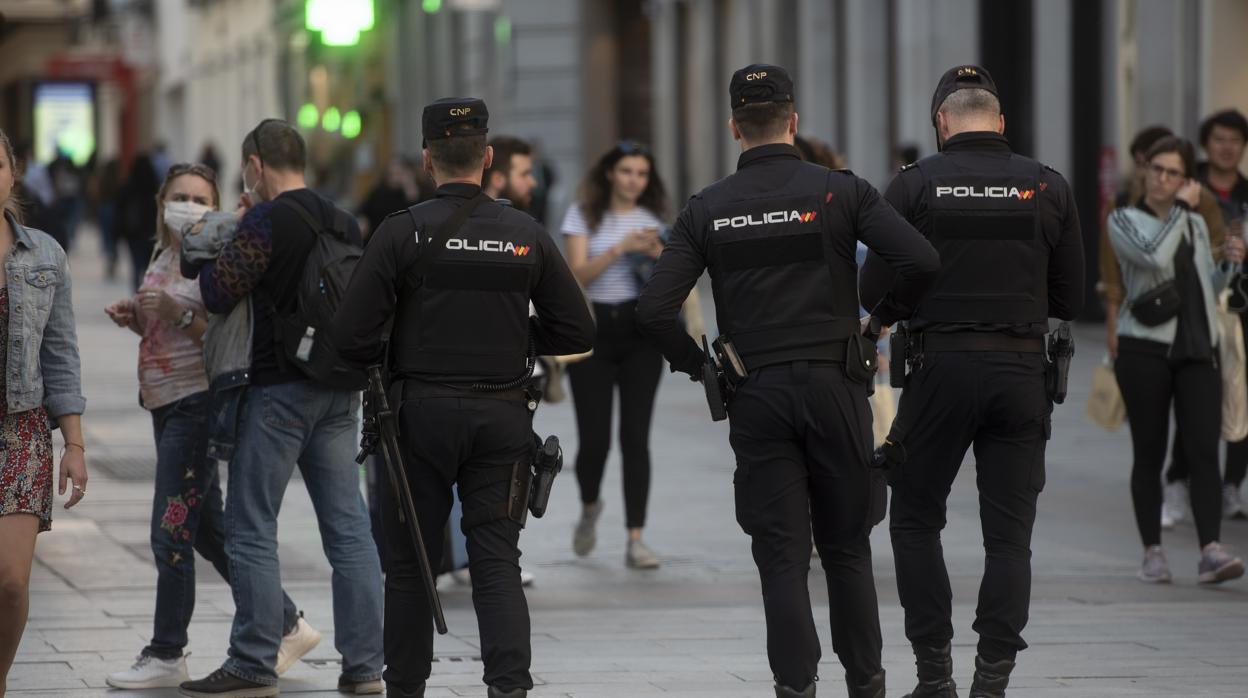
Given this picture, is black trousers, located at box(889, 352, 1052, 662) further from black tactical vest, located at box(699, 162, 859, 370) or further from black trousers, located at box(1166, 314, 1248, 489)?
black trousers, located at box(1166, 314, 1248, 489)

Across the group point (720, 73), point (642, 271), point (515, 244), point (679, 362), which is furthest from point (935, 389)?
point (720, 73)

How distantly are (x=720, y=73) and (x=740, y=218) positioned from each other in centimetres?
2394

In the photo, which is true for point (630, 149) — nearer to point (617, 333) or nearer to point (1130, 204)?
point (617, 333)

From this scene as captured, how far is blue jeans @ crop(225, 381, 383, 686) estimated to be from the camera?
6754mm

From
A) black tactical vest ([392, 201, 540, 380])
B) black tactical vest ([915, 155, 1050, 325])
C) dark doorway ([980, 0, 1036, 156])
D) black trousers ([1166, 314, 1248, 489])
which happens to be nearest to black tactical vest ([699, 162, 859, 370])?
black tactical vest ([915, 155, 1050, 325])

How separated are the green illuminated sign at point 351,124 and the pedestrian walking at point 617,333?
33361mm

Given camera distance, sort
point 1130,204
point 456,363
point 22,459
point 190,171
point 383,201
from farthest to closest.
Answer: point 383,201 → point 1130,204 → point 190,171 → point 456,363 → point 22,459

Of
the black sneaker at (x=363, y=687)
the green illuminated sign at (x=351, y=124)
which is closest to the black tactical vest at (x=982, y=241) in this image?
the black sneaker at (x=363, y=687)

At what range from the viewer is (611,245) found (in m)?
9.56

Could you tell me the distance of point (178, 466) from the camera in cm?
701

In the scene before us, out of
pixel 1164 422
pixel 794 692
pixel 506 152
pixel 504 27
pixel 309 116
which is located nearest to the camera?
pixel 794 692

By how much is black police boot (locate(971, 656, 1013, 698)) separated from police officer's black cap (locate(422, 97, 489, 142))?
6.92ft

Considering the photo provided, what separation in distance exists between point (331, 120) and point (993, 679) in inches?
1512

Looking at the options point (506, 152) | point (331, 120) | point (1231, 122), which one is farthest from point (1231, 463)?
point (331, 120)
